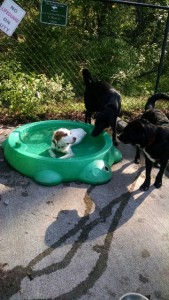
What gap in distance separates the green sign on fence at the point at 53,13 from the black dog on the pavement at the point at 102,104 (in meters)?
1.02

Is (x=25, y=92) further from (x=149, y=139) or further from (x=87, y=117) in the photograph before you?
(x=149, y=139)

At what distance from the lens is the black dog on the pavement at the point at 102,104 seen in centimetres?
530

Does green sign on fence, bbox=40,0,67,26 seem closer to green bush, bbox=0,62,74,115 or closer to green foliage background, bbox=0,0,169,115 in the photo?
green bush, bbox=0,62,74,115

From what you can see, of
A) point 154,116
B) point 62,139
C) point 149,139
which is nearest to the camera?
point 149,139

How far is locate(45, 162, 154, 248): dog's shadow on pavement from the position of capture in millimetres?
3598

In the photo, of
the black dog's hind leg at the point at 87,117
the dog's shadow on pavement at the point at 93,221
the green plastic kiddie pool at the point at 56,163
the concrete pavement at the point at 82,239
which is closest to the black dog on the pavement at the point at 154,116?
the green plastic kiddie pool at the point at 56,163

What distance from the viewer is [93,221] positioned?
3.90m

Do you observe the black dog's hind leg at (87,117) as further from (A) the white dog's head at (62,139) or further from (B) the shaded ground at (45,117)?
(A) the white dog's head at (62,139)

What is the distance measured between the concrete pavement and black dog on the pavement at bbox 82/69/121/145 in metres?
0.96

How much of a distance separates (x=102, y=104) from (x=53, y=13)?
1865mm

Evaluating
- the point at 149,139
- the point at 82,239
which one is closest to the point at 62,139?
the point at 149,139

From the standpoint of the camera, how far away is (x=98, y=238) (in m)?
3.64

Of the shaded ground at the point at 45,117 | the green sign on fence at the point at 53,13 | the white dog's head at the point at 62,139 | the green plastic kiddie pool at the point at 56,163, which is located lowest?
the shaded ground at the point at 45,117

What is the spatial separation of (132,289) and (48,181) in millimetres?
1817
